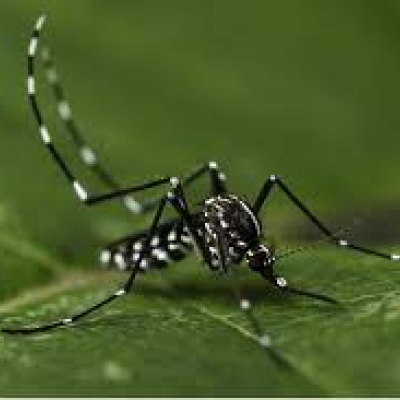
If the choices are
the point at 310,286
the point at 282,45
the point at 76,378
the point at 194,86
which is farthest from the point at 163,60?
the point at 76,378

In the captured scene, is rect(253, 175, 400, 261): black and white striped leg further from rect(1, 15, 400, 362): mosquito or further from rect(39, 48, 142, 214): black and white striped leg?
rect(39, 48, 142, 214): black and white striped leg

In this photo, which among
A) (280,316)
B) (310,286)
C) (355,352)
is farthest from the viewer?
(310,286)

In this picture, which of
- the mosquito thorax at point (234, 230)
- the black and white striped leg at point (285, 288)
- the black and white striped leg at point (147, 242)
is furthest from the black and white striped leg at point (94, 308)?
the black and white striped leg at point (285, 288)

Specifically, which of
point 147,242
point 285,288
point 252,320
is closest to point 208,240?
point 147,242

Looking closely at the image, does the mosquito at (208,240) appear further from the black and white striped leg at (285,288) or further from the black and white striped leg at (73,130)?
the black and white striped leg at (73,130)

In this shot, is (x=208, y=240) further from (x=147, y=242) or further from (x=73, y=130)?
(x=73, y=130)

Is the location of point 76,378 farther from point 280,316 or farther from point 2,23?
point 2,23

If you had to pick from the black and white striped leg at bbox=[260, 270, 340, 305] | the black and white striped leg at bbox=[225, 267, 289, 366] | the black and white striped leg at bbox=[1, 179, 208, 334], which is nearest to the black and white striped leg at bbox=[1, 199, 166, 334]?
the black and white striped leg at bbox=[1, 179, 208, 334]
